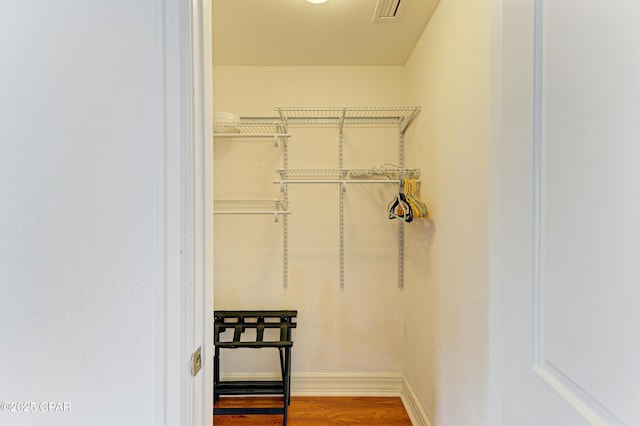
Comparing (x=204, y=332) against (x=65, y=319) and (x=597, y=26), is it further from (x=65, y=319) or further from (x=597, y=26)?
(x=597, y=26)

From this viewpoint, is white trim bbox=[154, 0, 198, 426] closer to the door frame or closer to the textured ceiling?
the door frame

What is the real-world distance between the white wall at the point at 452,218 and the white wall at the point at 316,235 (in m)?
0.29

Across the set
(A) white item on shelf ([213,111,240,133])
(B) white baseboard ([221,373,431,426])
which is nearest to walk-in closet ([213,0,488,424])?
(B) white baseboard ([221,373,431,426])

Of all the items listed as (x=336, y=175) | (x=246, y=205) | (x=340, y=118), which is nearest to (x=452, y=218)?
(x=336, y=175)

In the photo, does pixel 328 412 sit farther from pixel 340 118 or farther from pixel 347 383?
pixel 340 118

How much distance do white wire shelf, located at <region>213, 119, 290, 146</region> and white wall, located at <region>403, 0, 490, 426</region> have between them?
0.85m

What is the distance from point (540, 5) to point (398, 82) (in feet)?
5.52

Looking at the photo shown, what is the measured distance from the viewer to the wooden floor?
192cm

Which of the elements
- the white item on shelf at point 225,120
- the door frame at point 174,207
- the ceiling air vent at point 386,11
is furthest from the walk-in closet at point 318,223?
the door frame at point 174,207

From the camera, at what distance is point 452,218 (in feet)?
4.58

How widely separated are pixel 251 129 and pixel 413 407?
206 cm

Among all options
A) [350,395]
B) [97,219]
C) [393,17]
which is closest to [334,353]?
[350,395]

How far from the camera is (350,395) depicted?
219 cm

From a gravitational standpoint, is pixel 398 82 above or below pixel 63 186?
above
